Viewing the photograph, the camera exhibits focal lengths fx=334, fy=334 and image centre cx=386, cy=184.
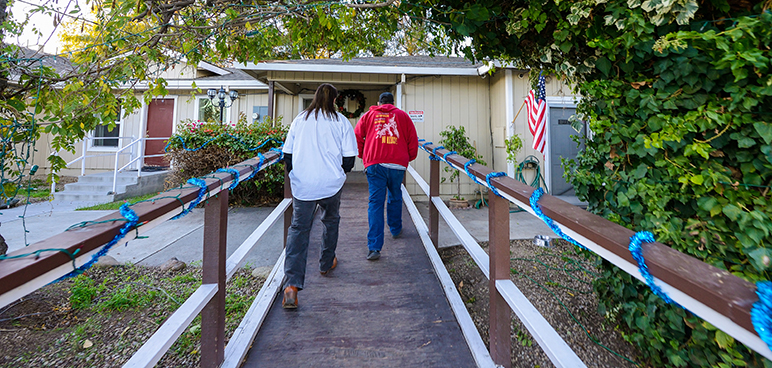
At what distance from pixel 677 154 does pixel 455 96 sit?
5990 millimetres

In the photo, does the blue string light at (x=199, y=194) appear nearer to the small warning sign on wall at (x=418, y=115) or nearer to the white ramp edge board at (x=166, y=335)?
the white ramp edge board at (x=166, y=335)

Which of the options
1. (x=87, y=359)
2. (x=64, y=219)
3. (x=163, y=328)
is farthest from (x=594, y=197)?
(x=64, y=219)

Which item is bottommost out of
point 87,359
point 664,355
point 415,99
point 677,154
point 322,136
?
point 87,359

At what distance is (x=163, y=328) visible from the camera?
1.33 m

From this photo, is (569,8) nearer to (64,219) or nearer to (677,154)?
(677,154)

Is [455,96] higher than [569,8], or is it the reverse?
[455,96]

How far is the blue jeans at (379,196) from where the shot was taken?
3.19m

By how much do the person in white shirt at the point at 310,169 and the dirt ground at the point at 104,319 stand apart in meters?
0.80

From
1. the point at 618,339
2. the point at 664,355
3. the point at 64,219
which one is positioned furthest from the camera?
the point at 64,219

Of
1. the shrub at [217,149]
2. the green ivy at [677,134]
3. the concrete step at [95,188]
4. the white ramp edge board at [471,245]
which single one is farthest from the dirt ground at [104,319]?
the concrete step at [95,188]

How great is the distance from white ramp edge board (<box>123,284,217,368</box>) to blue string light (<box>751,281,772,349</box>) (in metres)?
1.60

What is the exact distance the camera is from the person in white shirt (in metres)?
2.41

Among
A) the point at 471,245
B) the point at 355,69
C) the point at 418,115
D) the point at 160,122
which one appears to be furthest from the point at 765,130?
the point at 160,122

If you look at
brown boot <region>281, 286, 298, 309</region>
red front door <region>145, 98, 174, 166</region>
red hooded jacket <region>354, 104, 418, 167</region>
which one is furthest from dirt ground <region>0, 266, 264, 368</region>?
red front door <region>145, 98, 174, 166</region>
